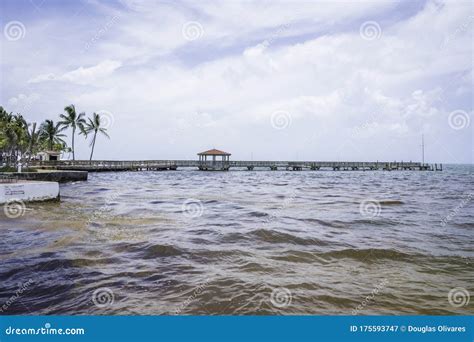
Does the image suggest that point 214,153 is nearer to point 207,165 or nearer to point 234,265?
point 207,165

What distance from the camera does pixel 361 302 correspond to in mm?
4633

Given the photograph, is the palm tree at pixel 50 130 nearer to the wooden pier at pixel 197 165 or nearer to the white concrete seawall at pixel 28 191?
the wooden pier at pixel 197 165

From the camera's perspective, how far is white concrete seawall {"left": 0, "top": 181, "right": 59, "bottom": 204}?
1306 cm

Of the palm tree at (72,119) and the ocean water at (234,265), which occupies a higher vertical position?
the palm tree at (72,119)

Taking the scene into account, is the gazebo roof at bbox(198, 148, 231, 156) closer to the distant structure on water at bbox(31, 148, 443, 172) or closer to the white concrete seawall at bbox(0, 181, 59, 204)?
the distant structure on water at bbox(31, 148, 443, 172)

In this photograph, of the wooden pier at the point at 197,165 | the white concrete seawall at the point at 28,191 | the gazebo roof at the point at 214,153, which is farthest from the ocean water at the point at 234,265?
the gazebo roof at the point at 214,153

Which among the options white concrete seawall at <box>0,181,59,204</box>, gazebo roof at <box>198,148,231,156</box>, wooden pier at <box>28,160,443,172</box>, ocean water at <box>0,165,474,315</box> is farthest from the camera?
gazebo roof at <box>198,148,231,156</box>

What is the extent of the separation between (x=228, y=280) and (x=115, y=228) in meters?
5.41

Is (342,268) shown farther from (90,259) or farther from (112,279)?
(90,259)

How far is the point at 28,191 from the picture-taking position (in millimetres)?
13977

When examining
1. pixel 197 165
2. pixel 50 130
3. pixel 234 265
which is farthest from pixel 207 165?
pixel 234 265

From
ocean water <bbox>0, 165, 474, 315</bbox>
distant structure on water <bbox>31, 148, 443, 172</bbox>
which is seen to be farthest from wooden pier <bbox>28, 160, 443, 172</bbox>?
ocean water <bbox>0, 165, 474, 315</bbox>

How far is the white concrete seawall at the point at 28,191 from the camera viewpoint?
1306 centimetres

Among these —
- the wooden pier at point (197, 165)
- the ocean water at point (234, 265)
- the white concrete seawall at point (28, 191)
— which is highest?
the wooden pier at point (197, 165)
